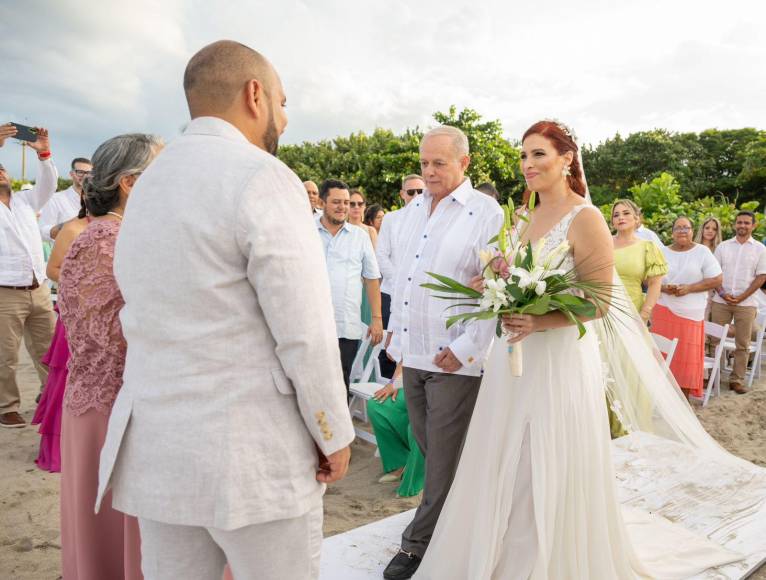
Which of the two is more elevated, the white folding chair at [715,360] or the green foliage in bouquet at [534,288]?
the green foliage in bouquet at [534,288]

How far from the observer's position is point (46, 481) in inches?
191

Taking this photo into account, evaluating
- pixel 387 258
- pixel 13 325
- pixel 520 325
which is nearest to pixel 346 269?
pixel 387 258

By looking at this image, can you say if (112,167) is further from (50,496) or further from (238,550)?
(50,496)

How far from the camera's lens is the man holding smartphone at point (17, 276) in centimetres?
618

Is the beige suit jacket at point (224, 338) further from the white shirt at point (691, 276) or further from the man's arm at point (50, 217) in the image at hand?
the white shirt at point (691, 276)

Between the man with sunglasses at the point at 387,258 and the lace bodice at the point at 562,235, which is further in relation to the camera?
the man with sunglasses at the point at 387,258

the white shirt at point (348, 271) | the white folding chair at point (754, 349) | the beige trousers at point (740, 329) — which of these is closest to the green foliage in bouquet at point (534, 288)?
the white shirt at point (348, 271)

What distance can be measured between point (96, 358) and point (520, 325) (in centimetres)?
198

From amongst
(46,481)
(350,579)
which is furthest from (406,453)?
(46,481)

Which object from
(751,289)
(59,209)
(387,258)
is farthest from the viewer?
(751,289)

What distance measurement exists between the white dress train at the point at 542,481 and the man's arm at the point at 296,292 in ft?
5.25

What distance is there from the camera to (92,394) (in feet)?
8.24

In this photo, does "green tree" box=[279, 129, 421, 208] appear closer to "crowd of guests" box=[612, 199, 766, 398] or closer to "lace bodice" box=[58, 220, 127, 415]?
"crowd of guests" box=[612, 199, 766, 398]

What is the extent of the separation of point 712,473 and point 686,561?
1586mm
